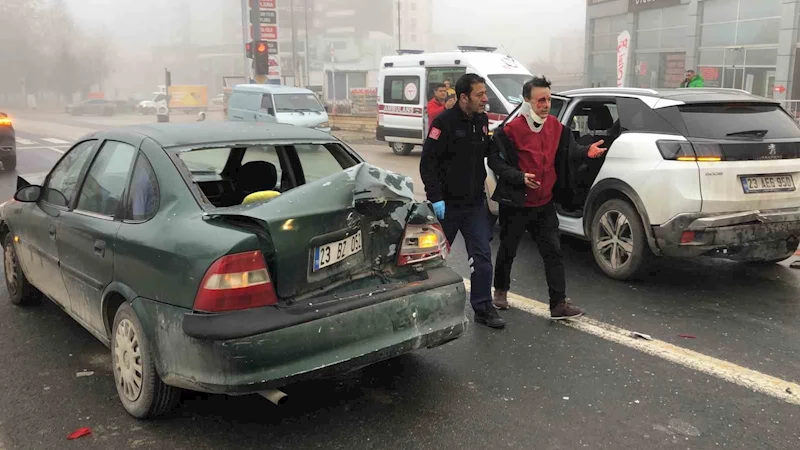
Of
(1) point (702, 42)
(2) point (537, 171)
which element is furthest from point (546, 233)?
(1) point (702, 42)

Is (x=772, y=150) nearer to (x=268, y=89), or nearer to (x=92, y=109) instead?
(x=268, y=89)

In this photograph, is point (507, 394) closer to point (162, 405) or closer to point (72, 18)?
point (162, 405)

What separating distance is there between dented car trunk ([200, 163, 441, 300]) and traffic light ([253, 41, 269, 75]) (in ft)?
61.9

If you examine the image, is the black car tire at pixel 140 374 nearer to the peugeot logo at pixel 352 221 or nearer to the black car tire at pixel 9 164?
the peugeot logo at pixel 352 221

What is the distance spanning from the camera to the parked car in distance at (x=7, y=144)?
13969 mm

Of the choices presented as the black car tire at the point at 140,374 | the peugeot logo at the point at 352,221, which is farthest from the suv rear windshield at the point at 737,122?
the black car tire at the point at 140,374

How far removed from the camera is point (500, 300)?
4.90 m

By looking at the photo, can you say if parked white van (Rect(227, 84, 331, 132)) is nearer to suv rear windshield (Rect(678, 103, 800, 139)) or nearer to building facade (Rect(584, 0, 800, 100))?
suv rear windshield (Rect(678, 103, 800, 139))

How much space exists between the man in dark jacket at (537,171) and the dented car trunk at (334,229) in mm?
1268

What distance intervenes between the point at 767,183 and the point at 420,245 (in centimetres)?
309

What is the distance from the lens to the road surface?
3025 mm

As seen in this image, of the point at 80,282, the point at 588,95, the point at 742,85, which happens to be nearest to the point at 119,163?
the point at 80,282

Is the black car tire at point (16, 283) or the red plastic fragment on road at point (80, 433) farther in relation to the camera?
the black car tire at point (16, 283)

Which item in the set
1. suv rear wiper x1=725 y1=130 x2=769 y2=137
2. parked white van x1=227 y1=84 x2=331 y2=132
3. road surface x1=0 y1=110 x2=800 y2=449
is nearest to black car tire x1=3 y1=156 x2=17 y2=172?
parked white van x1=227 y1=84 x2=331 y2=132
